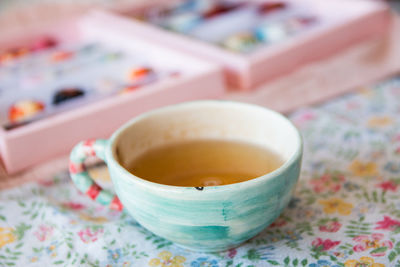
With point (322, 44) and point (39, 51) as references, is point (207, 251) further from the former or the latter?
point (39, 51)

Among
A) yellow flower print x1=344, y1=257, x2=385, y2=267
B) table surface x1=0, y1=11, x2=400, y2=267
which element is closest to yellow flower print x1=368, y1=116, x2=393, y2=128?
table surface x1=0, y1=11, x2=400, y2=267

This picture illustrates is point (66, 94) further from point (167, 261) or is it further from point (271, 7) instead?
point (271, 7)

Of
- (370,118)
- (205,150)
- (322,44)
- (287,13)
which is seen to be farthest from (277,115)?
(287,13)

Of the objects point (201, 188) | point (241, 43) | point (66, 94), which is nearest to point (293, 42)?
point (241, 43)

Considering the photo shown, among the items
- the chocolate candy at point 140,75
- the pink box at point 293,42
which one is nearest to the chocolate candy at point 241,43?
the pink box at point 293,42

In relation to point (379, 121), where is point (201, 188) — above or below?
above

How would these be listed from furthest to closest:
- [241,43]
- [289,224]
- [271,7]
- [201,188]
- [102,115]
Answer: [271,7] < [241,43] < [102,115] < [289,224] < [201,188]

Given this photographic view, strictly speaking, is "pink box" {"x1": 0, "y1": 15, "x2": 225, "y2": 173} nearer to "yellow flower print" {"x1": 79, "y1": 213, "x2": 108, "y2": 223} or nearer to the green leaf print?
"yellow flower print" {"x1": 79, "y1": 213, "x2": 108, "y2": 223}

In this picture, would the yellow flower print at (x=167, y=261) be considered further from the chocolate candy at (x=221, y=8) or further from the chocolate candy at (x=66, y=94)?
the chocolate candy at (x=221, y=8)
